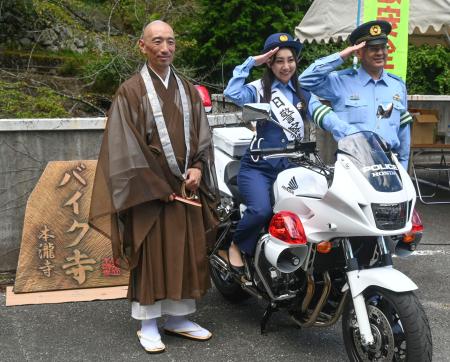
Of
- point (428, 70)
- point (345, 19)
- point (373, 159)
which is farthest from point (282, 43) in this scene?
point (428, 70)

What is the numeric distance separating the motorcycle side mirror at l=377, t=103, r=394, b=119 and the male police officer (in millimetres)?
79

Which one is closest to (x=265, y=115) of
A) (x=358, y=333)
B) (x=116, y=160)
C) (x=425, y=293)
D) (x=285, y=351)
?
(x=116, y=160)

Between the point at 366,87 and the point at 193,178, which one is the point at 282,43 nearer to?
the point at 366,87

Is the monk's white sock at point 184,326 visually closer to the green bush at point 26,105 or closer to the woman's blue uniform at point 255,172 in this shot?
the woman's blue uniform at point 255,172

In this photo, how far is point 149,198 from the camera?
3.65m

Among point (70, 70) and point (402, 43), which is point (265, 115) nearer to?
point (402, 43)

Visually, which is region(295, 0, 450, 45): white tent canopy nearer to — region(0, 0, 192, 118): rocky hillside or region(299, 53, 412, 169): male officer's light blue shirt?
region(0, 0, 192, 118): rocky hillside

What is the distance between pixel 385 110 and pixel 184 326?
1866 millimetres

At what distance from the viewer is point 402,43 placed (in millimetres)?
5902

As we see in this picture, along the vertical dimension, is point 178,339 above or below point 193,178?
below

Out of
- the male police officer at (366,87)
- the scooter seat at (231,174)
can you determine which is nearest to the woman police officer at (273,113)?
the male police officer at (366,87)

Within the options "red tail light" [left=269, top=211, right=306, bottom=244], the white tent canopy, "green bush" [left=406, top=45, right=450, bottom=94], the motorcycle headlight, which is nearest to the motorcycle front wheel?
the motorcycle headlight

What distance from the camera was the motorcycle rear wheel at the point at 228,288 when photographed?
453 centimetres

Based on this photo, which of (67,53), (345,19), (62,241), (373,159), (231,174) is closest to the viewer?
(373,159)
